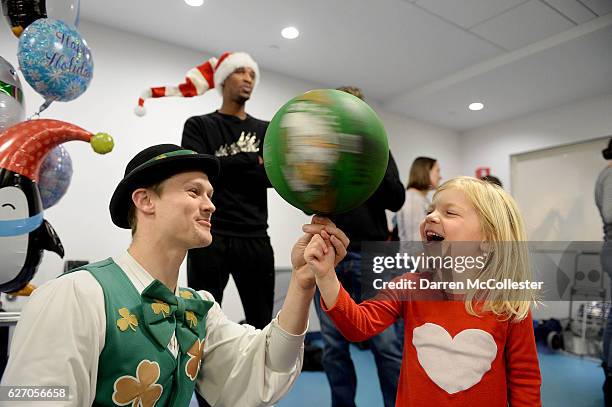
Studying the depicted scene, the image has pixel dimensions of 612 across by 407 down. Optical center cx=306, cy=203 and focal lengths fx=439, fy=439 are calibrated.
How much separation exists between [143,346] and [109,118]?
327cm

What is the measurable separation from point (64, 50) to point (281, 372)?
5.01 ft

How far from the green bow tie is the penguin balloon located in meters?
0.71

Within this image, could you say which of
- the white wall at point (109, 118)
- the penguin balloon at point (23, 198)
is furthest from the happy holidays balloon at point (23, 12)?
the white wall at point (109, 118)

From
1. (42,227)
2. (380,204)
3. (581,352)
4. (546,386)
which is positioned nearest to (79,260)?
(42,227)

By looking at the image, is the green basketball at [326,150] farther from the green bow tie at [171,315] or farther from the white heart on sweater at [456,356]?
the white heart on sweater at [456,356]

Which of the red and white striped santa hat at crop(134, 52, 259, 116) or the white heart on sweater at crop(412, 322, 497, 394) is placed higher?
the red and white striped santa hat at crop(134, 52, 259, 116)

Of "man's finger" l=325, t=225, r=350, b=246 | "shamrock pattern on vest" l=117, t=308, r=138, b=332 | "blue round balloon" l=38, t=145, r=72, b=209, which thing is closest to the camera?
"shamrock pattern on vest" l=117, t=308, r=138, b=332

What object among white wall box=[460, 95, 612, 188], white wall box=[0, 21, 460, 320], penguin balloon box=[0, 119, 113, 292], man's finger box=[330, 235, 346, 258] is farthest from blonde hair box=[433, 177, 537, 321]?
white wall box=[460, 95, 612, 188]

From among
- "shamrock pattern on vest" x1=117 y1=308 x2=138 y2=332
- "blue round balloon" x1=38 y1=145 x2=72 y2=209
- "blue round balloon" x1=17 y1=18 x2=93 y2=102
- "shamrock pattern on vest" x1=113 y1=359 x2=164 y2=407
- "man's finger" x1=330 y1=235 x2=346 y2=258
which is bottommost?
"shamrock pattern on vest" x1=113 y1=359 x2=164 y2=407

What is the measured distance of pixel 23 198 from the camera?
1.37m

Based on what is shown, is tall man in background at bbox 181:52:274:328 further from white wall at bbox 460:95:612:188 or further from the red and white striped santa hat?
white wall at bbox 460:95:612:188

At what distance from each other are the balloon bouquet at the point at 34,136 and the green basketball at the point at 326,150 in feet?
2.98

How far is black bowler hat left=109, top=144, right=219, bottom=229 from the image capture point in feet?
3.26

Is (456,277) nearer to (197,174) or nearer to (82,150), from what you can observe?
(197,174)
